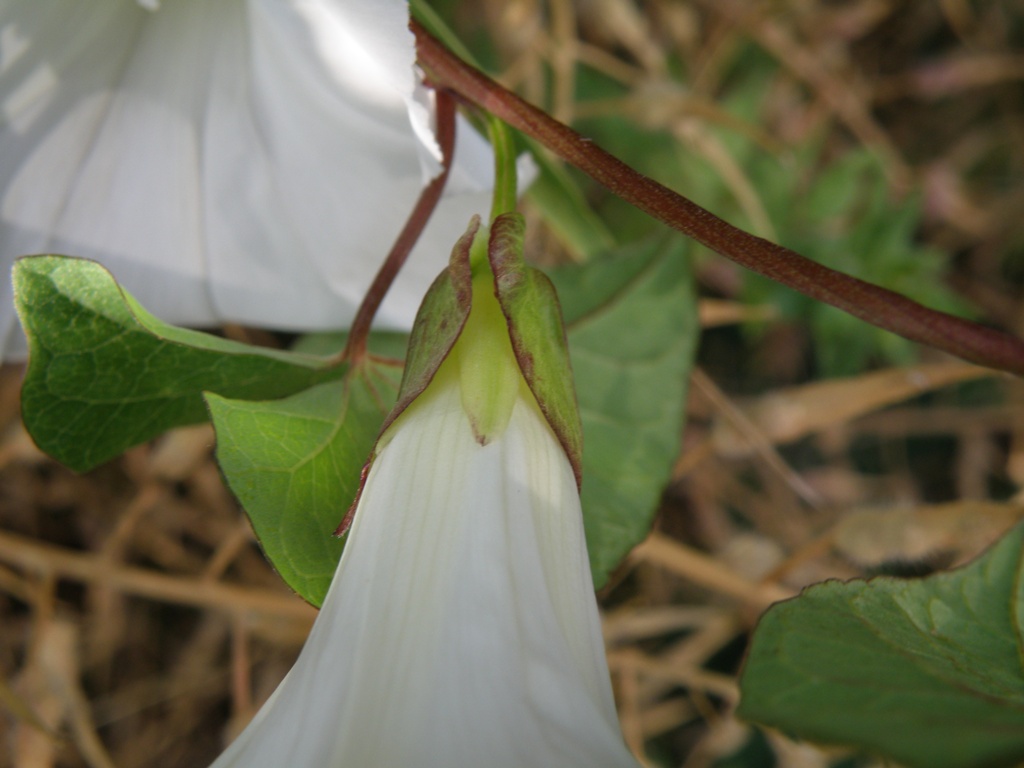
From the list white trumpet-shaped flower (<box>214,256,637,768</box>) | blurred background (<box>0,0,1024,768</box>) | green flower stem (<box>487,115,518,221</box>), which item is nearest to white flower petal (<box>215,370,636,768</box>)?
white trumpet-shaped flower (<box>214,256,637,768</box>)

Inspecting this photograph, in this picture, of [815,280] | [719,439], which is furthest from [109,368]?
[719,439]

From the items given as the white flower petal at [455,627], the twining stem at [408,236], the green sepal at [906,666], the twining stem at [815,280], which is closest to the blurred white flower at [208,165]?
the twining stem at [408,236]

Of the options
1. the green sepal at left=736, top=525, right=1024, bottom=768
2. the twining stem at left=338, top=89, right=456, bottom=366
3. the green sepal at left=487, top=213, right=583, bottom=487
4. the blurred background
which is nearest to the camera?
the green sepal at left=736, top=525, right=1024, bottom=768

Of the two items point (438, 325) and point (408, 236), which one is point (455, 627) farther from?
point (408, 236)

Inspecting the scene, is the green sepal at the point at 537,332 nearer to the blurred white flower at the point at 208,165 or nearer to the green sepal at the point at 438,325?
the green sepal at the point at 438,325

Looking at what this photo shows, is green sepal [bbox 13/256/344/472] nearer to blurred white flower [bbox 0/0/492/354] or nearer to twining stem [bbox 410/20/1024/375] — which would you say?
blurred white flower [bbox 0/0/492/354]

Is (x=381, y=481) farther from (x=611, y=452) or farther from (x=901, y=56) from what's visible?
(x=901, y=56)

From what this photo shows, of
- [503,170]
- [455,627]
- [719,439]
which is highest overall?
[503,170]
